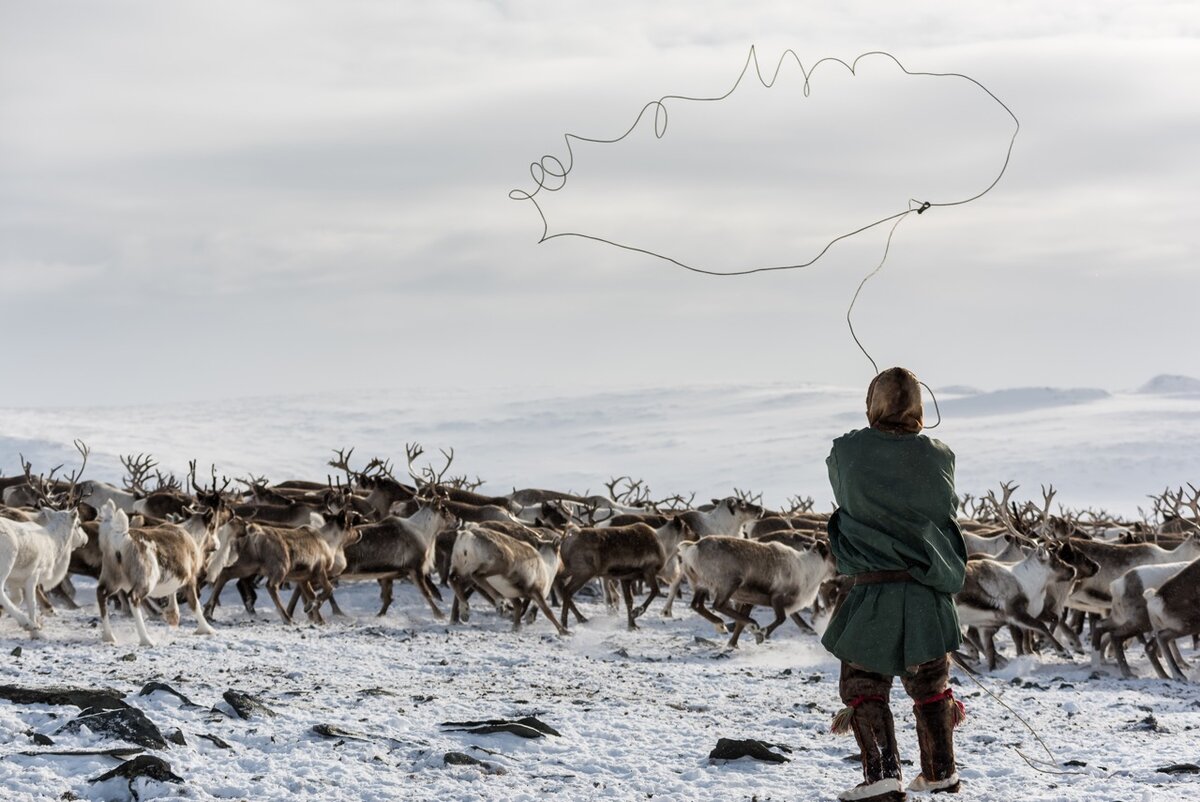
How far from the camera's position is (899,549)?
509 cm

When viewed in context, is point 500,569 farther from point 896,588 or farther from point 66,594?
point 896,588

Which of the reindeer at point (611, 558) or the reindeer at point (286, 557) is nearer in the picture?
the reindeer at point (286, 557)

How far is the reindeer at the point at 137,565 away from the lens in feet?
32.3

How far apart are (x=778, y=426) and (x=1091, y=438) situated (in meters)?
25.9

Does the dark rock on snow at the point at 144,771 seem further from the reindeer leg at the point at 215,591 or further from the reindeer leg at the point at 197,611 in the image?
the reindeer leg at the point at 215,591

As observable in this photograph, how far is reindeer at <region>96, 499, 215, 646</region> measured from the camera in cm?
984

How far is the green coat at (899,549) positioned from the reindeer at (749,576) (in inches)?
265

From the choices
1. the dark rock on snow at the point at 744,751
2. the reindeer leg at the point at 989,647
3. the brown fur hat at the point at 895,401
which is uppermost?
the brown fur hat at the point at 895,401

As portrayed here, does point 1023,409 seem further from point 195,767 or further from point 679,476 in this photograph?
point 195,767

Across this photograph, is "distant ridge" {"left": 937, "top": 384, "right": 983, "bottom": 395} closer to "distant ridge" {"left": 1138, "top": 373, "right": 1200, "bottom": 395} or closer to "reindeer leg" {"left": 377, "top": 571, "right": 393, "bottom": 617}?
"distant ridge" {"left": 1138, "top": 373, "right": 1200, "bottom": 395}

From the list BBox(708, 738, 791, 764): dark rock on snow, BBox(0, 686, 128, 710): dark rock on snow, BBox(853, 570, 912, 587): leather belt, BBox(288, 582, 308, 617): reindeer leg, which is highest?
BBox(853, 570, 912, 587): leather belt

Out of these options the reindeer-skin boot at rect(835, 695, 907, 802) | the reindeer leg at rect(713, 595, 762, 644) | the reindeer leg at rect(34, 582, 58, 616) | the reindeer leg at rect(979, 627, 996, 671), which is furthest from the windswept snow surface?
the reindeer-skin boot at rect(835, 695, 907, 802)

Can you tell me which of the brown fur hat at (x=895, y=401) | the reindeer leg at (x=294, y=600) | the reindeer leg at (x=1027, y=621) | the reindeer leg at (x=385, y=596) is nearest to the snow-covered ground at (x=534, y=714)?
the reindeer leg at (x=1027, y=621)

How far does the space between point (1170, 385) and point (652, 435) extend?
6636 cm
